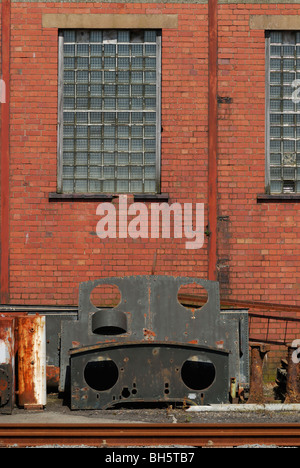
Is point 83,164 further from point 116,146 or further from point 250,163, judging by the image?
point 250,163

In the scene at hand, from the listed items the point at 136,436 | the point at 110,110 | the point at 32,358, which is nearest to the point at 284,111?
the point at 110,110

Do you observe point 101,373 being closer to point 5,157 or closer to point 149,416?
point 149,416

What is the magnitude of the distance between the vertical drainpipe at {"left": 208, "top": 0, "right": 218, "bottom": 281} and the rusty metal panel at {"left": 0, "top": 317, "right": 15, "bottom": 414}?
3.54 metres

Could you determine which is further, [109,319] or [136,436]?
[109,319]

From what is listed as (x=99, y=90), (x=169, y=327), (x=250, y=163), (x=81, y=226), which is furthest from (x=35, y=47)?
(x=169, y=327)

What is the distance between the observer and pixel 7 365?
310 inches

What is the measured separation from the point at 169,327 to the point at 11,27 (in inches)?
206

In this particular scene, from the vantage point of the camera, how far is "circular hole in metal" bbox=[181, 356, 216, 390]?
8836 mm

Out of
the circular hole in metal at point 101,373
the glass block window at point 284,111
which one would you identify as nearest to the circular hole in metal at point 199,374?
the circular hole in metal at point 101,373

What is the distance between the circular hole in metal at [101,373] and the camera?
349 inches

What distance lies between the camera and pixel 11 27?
10570 mm

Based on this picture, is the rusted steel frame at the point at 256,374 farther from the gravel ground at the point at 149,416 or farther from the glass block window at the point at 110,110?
the glass block window at the point at 110,110

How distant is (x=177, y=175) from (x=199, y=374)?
122 inches

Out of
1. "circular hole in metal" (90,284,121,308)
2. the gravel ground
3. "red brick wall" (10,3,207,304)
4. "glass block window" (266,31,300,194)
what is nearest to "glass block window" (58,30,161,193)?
"red brick wall" (10,3,207,304)
